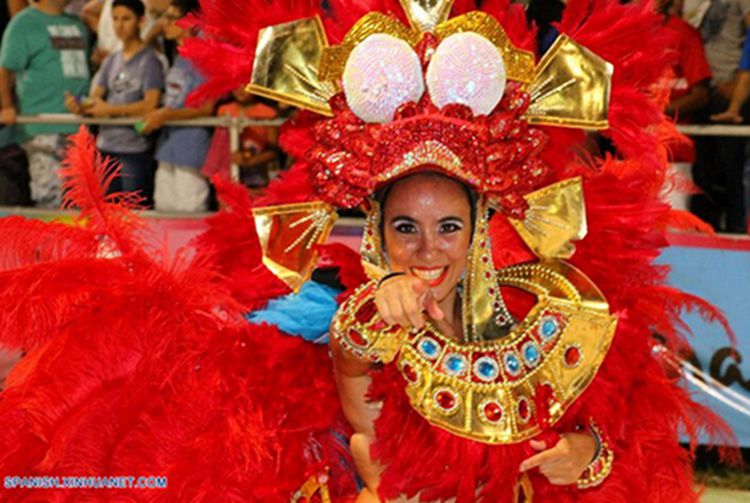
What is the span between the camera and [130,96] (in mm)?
5840

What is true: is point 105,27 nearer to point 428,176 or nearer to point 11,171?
point 11,171

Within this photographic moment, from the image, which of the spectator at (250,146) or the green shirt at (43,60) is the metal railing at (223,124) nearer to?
the spectator at (250,146)

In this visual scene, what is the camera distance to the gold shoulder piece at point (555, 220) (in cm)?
268

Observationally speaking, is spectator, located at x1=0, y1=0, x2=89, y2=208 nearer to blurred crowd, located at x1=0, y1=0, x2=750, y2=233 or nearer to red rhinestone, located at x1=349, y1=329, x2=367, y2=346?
blurred crowd, located at x1=0, y1=0, x2=750, y2=233

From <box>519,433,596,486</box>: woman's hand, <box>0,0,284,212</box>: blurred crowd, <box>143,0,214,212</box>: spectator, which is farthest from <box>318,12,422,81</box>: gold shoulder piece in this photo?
<box>143,0,214,212</box>: spectator

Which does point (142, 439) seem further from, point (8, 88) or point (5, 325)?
point (8, 88)

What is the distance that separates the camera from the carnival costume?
240cm

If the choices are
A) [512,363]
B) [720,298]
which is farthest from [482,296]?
[720,298]

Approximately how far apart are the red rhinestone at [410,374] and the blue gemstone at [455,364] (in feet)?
0.23

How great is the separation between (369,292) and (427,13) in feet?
2.03

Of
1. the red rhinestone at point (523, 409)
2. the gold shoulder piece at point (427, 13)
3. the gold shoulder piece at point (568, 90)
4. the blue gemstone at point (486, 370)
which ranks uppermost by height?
the gold shoulder piece at point (427, 13)

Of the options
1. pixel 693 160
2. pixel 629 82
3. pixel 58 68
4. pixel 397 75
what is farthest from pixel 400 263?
pixel 58 68

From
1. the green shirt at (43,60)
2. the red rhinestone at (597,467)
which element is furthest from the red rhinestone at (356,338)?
the green shirt at (43,60)

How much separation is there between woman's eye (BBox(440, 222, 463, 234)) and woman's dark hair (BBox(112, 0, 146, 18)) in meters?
3.76
